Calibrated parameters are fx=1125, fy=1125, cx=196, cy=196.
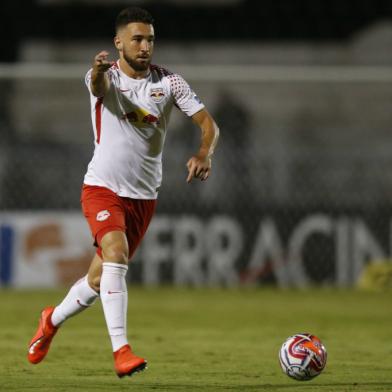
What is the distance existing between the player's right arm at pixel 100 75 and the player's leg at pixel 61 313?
1.00m

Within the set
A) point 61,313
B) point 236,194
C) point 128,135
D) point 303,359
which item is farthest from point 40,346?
point 236,194

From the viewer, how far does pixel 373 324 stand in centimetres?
1016

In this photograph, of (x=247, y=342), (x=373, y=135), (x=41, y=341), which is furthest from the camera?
(x=373, y=135)

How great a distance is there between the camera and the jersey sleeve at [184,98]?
21.5ft

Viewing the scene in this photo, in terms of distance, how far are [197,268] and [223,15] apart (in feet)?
43.9

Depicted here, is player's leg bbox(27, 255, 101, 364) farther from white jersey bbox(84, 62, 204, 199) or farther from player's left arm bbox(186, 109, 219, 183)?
player's left arm bbox(186, 109, 219, 183)

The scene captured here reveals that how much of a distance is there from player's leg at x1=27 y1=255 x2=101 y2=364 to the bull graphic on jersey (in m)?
0.84

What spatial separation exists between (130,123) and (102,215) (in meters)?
0.58

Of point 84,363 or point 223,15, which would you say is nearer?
point 84,363

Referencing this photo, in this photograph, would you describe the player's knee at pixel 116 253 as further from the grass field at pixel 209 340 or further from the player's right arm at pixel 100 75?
the player's right arm at pixel 100 75

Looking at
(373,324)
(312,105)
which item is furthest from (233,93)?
(373,324)

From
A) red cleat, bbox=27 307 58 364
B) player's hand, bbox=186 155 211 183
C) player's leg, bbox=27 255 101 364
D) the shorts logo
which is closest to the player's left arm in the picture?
player's hand, bbox=186 155 211 183

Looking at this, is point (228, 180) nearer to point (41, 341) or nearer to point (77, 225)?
Answer: point (77, 225)

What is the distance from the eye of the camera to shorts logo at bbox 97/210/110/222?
6.31 metres
